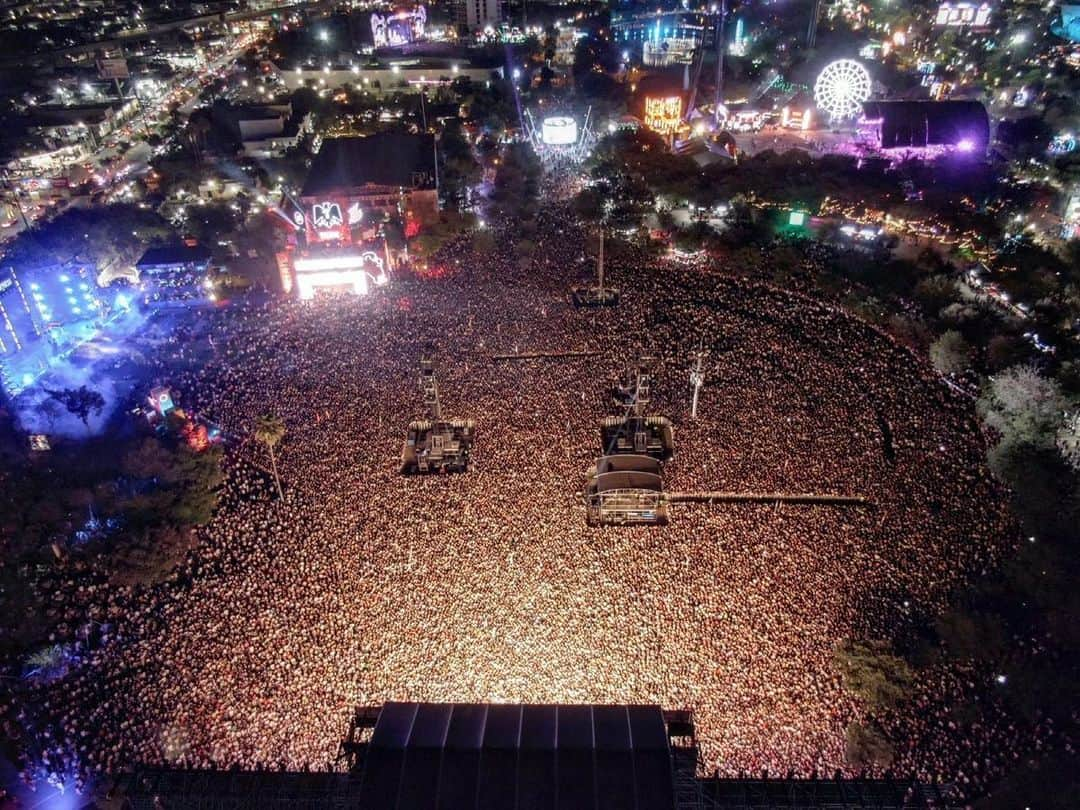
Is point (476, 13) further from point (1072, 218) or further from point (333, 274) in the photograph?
point (1072, 218)

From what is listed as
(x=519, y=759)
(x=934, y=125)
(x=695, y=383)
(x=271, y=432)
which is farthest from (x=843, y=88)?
(x=519, y=759)

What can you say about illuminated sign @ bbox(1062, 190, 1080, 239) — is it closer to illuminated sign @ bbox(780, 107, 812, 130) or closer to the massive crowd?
the massive crowd

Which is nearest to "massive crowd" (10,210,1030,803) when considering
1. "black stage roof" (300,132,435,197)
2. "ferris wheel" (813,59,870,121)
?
"black stage roof" (300,132,435,197)

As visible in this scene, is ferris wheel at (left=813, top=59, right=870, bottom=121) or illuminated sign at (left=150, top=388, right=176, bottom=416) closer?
illuminated sign at (left=150, top=388, right=176, bottom=416)

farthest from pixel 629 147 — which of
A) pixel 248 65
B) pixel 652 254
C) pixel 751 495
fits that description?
pixel 248 65

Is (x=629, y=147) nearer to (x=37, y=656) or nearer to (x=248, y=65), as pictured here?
(x=37, y=656)
